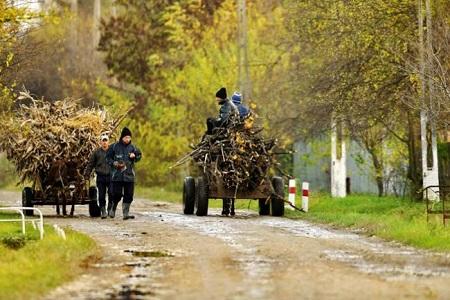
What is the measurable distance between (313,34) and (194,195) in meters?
7.15

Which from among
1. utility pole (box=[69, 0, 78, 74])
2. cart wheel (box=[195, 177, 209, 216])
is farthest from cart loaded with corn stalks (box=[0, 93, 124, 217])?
utility pole (box=[69, 0, 78, 74])

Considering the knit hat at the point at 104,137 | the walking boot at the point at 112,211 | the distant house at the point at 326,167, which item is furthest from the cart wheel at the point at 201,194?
the distant house at the point at 326,167

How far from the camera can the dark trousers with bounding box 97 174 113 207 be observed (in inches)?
1061

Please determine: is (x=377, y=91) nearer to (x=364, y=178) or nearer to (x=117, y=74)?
(x=364, y=178)

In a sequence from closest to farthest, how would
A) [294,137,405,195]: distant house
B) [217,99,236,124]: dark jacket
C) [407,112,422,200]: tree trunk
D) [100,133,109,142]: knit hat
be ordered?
[100,133,109,142]: knit hat, [217,99,236,124]: dark jacket, [407,112,422,200]: tree trunk, [294,137,405,195]: distant house

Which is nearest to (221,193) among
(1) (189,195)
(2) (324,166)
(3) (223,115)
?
(1) (189,195)

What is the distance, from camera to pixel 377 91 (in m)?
30.7

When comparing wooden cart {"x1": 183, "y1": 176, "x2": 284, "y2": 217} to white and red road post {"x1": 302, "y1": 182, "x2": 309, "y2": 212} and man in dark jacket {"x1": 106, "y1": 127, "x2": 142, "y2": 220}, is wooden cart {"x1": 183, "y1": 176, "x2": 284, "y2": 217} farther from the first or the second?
man in dark jacket {"x1": 106, "y1": 127, "x2": 142, "y2": 220}

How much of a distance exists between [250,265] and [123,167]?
10.5m

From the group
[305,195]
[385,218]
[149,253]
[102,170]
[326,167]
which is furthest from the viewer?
[326,167]

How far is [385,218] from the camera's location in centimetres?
2480

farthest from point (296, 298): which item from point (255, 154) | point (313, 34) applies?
point (313, 34)

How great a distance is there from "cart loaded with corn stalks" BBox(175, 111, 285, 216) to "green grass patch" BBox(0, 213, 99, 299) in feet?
18.5

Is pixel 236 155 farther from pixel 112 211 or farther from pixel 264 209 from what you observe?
pixel 112 211
